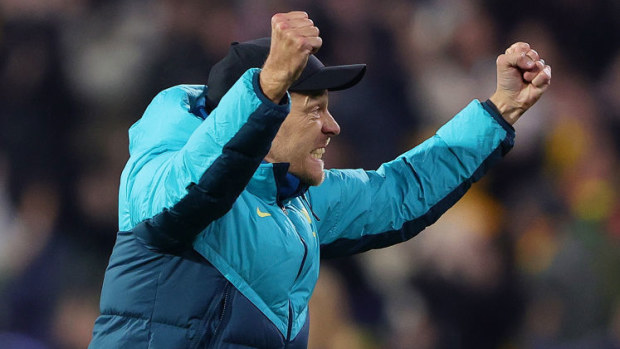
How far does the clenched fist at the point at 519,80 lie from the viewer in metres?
2.32

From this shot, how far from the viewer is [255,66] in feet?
6.68

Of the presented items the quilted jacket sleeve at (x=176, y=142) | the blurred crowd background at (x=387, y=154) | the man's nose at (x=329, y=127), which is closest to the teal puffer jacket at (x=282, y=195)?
the quilted jacket sleeve at (x=176, y=142)

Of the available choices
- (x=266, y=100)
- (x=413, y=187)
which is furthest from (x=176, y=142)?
(x=413, y=187)

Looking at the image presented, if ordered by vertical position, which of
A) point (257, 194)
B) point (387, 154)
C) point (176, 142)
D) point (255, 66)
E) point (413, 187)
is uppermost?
point (255, 66)

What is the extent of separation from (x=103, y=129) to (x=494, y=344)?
1.85 m

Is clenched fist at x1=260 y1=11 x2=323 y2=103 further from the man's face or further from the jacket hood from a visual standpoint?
the man's face

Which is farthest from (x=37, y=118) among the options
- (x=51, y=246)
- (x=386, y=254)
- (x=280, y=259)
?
(x=280, y=259)

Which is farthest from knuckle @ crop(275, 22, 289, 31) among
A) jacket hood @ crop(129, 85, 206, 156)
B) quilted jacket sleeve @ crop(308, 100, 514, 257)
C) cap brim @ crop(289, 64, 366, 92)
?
quilted jacket sleeve @ crop(308, 100, 514, 257)

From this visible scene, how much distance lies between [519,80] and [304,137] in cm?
60

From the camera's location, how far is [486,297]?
396 cm

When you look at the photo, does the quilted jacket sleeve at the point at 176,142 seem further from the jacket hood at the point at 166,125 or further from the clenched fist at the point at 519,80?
the clenched fist at the point at 519,80

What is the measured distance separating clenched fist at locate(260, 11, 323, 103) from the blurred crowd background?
6.88 ft

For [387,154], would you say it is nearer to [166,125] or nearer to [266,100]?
[166,125]

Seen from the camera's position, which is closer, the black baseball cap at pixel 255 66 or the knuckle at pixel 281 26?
the knuckle at pixel 281 26
